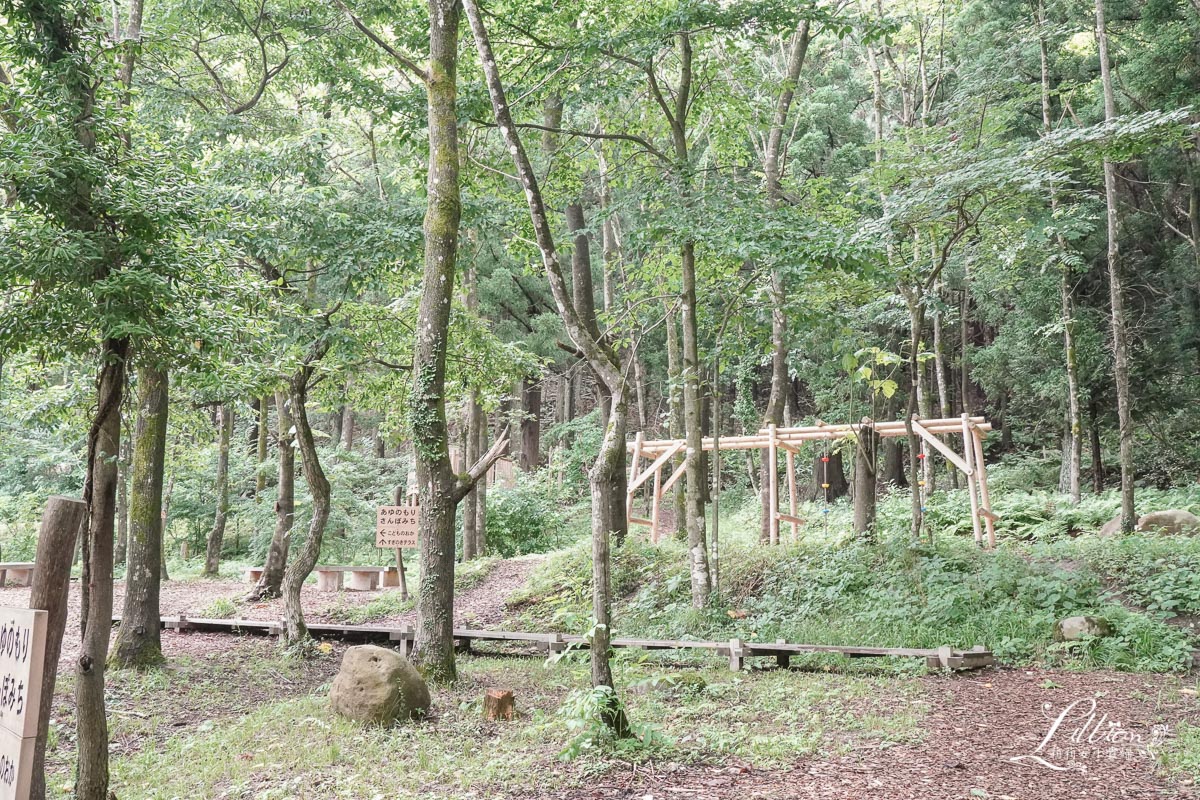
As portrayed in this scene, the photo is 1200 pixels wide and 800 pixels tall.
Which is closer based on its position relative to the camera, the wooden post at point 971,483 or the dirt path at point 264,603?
the dirt path at point 264,603

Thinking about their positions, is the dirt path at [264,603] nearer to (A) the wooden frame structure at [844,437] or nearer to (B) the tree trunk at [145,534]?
(B) the tree trunk at [145,534]

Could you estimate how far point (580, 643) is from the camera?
8.21m

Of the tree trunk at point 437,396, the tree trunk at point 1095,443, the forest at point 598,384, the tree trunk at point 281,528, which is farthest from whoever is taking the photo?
the tree trunk at point 1095,443

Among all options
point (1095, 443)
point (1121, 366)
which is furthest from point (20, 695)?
point (1095, 443)

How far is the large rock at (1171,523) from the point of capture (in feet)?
39.6

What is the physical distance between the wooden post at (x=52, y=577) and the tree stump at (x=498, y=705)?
140 inches

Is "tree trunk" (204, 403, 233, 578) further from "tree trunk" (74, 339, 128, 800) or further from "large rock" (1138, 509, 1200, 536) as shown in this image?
"large rock" (1138, 509, 1200, 536)

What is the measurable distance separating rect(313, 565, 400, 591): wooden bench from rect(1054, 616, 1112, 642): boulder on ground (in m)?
12.1

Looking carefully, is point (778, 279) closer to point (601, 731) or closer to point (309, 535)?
point (309, 535)

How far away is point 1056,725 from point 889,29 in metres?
7.29

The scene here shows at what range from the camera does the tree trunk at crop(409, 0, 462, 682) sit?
27.1ft

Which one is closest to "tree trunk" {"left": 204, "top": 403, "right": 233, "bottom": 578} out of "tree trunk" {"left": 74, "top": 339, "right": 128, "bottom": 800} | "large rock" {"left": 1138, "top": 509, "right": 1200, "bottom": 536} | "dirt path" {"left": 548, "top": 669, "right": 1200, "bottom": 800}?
"tree trunk" {"left": 74, "top": 339, "right": 128, "bottom": 800}

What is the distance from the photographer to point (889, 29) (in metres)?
9.33

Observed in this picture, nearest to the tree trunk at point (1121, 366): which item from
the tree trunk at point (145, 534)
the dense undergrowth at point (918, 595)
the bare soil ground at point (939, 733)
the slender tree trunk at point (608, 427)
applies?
the dense undergrowth at point (918, 595)
